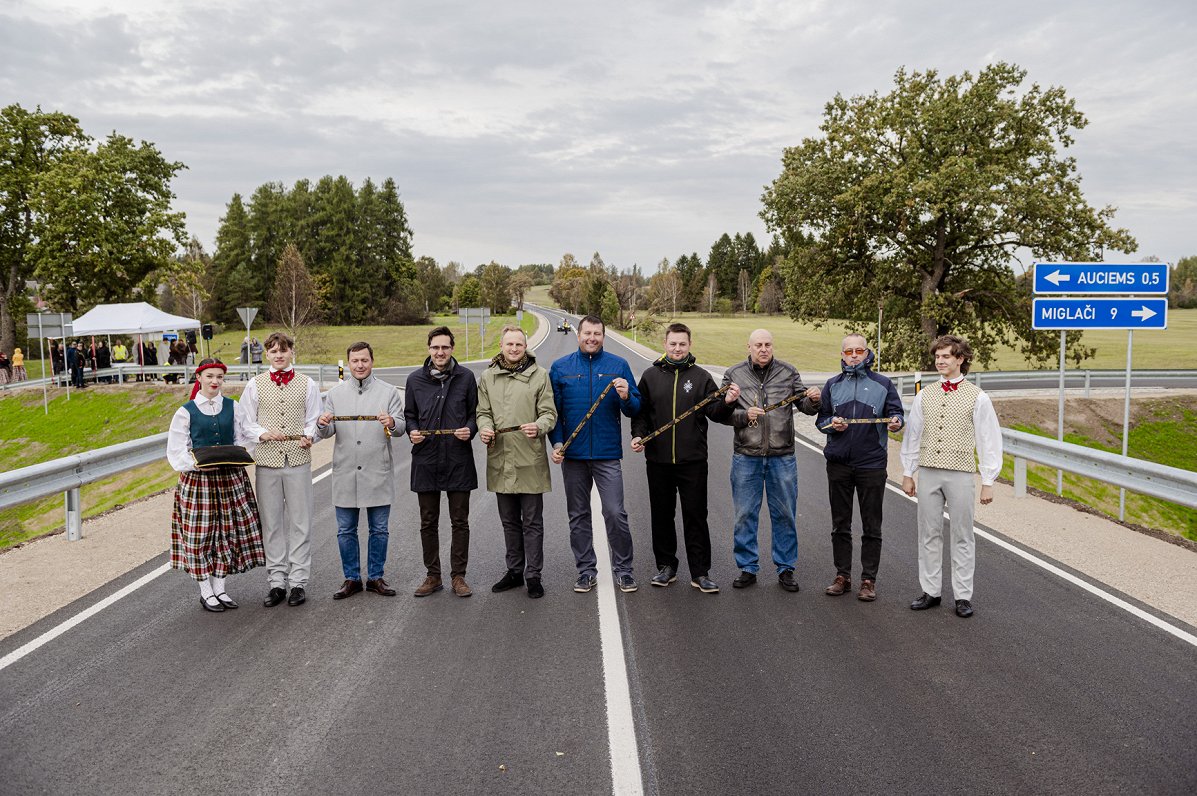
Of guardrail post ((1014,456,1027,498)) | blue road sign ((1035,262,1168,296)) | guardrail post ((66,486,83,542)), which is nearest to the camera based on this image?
guardrail post ((66,486,83,542))

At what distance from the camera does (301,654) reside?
5094 mm

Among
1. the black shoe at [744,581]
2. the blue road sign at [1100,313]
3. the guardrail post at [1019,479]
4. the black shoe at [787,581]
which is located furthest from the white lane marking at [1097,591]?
the blue road sign at [1100,313]

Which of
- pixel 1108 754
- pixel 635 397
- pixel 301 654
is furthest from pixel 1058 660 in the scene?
pixel 301 654

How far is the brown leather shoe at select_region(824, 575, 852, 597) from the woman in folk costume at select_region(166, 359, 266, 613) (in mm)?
4242

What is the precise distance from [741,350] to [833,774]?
5586cm

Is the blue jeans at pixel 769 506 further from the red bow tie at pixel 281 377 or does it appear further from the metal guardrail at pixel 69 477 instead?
the metal guardrail at pixel 69 477

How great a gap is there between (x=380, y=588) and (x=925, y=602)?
393 centimetres

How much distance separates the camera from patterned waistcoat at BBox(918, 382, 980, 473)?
602 centimetres

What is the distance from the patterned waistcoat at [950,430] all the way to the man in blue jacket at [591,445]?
2.13 m

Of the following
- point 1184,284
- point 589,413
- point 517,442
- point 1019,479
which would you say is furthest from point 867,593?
point 1184,284

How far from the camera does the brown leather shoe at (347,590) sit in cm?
623

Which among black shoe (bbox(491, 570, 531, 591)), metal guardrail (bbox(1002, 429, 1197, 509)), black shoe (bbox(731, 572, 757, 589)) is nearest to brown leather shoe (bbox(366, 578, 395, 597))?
black shoe (bbox(491, 570, 531, 591))

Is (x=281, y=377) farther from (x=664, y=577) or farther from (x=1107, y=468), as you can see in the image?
(x=1107, y=468)

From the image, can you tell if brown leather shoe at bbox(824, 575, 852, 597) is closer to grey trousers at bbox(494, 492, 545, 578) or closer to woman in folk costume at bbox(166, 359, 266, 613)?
grey trousers at bbox(494, 492, 545, 578)
